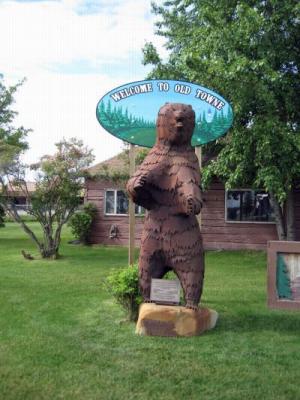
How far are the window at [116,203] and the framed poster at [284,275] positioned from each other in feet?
37.8

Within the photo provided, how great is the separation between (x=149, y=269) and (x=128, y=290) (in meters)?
0.54

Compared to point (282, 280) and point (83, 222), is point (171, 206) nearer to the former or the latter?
point (282, 280)

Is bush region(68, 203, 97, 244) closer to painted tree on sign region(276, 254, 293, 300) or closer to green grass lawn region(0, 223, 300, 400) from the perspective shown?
green grass lawn region(0, 223, 300, 400)

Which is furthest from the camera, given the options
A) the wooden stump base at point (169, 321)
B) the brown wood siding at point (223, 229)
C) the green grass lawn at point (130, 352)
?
the brown wood siding at point (223, 229)

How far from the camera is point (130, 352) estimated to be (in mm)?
5105

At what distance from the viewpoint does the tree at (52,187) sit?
14.0 m

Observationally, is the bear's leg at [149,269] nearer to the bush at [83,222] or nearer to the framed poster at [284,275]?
the framed poster at [284,275]

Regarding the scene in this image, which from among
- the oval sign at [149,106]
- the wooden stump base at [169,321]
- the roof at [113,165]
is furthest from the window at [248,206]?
the wooden stump base at [169,321]

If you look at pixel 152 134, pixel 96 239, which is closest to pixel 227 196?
pixel 96 239

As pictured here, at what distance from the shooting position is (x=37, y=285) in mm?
9281

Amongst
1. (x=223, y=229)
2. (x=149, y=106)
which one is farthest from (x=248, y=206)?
(x=149, y=106)

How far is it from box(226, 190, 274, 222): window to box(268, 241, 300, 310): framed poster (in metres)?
10.1

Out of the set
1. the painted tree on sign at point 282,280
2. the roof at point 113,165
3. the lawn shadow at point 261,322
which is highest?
the roof at point 113,165

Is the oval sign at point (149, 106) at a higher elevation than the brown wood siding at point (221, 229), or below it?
higher
